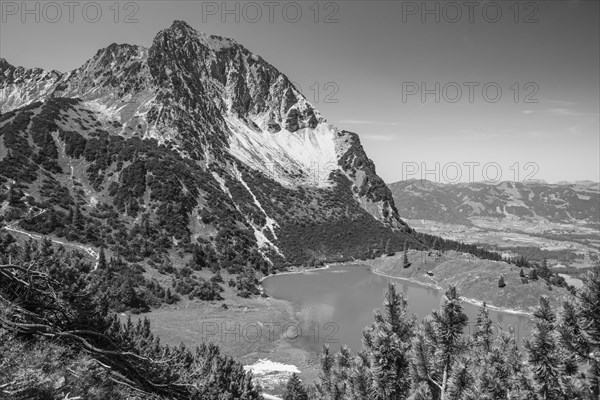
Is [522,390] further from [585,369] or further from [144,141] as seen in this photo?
[144,141]

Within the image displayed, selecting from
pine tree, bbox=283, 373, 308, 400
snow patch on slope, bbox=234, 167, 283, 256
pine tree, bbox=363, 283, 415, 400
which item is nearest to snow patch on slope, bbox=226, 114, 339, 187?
snow patch on slope, bbox=234, 167, 283, 256

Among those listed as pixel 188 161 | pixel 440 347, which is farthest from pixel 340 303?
pixel 188 161

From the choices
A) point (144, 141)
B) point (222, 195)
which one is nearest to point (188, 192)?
point (222, 195)

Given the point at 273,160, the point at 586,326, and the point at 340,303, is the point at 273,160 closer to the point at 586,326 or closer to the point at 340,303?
the point at 340,303

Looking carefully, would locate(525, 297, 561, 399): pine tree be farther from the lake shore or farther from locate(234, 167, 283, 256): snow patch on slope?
locate(234, 167, 283, 256): snow patch on slope

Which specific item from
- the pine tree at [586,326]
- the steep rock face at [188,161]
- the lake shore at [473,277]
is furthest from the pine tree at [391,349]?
the steep rock face at [188,161]

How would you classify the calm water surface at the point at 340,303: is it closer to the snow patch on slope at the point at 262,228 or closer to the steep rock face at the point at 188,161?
the snow patch on slope at the point at 262,228
